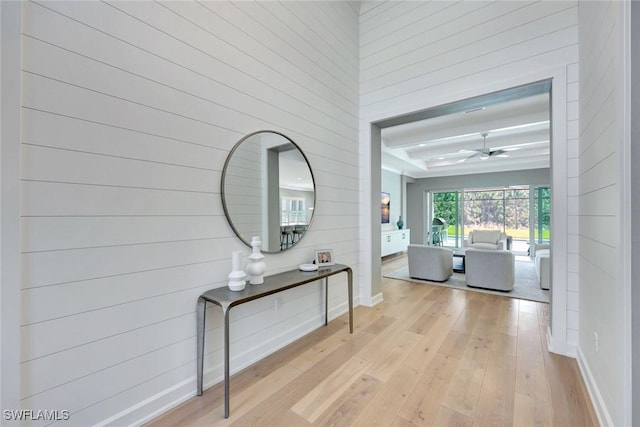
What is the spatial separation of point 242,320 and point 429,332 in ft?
6.28

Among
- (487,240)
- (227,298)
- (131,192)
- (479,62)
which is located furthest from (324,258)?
(487,240)

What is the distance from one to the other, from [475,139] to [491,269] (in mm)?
3193

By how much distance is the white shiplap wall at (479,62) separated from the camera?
2270 millimetres

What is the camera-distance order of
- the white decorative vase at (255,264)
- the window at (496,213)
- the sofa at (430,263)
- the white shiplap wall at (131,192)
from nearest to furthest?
the white shiplap wall at (131,192) → the white decorative vase at (255,264) → the sofa at (430,263) → the window at (496,213)

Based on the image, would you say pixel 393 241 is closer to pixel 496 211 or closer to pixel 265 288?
pixel 496 211

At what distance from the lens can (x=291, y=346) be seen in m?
2.46

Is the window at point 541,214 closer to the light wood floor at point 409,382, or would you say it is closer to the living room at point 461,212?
the living room at point 461,212

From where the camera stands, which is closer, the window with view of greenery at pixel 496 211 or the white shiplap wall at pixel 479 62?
the white shiplap wall at pixel 479 62

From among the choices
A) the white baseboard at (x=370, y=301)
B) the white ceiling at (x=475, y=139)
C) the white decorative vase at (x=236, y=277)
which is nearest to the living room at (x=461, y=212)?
the white ceiling at (x=475, y=139)

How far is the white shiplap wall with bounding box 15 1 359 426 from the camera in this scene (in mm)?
1217

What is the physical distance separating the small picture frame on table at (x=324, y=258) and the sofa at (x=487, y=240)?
5.99 meters

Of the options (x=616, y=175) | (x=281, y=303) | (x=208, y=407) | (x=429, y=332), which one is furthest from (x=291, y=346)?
(x=616, y=175)

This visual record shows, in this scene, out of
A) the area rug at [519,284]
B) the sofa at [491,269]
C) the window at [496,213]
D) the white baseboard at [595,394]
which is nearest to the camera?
the white baseboard at [595,394]

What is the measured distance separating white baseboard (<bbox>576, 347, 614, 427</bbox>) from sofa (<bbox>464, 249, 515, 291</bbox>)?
6.65ft
